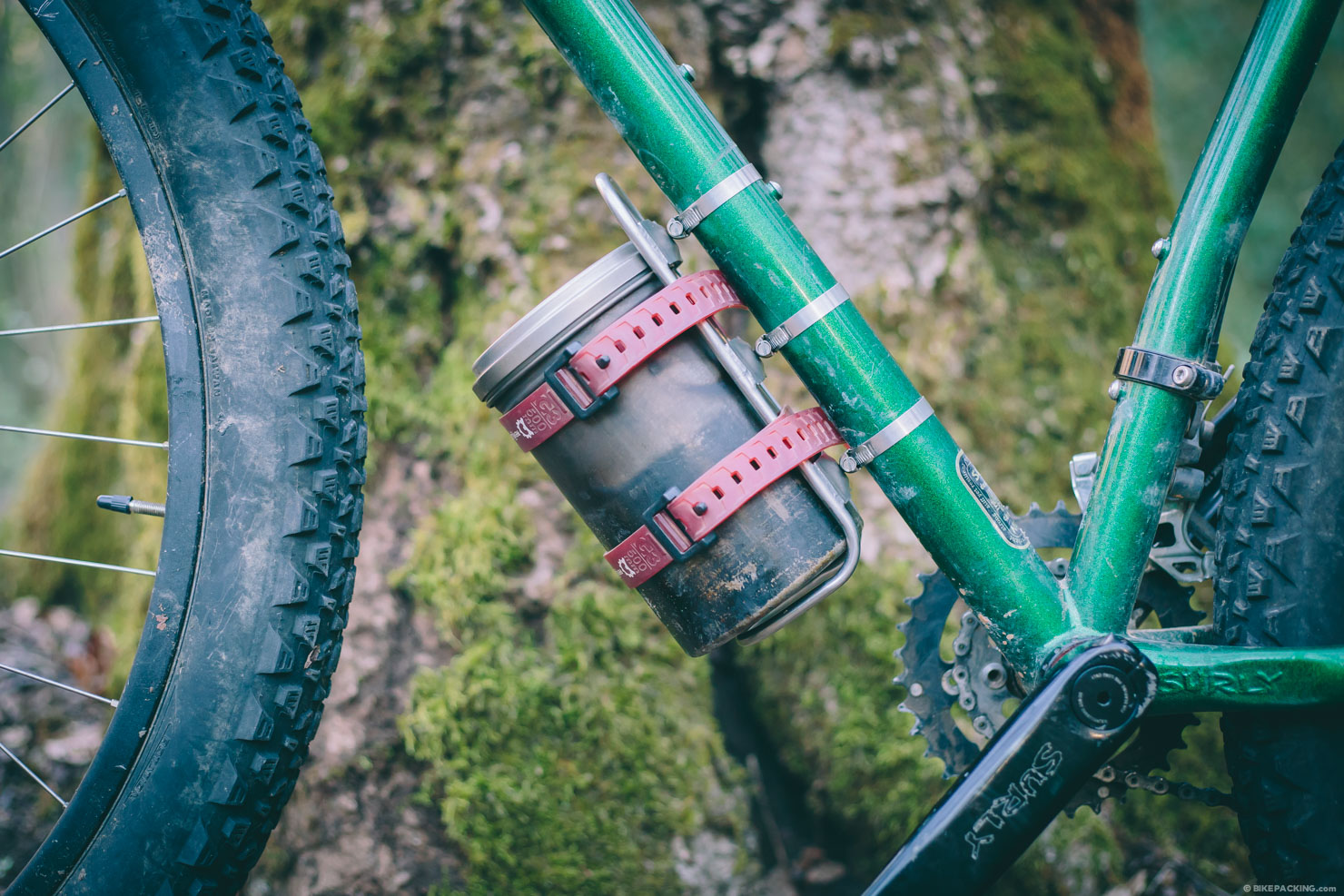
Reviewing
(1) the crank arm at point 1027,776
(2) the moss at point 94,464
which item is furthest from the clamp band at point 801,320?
(2) the moss at point 94,464

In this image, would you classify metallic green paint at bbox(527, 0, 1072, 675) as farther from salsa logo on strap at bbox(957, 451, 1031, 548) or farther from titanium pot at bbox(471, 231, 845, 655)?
titanium pot at bbox(471, 231, 845, 655)

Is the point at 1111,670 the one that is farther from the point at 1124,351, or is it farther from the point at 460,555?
the point at 460,555

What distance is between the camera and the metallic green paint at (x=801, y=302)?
992mm

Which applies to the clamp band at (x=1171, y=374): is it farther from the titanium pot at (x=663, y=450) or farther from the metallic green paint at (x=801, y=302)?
the titanium pot at (x=663, y=450)

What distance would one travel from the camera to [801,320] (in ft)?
3.27

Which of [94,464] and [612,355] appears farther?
[94,464]

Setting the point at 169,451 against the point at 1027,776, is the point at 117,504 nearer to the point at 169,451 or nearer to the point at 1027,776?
the point at 169,451

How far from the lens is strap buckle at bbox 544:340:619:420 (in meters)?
0.95

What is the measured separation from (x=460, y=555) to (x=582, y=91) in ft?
3.32

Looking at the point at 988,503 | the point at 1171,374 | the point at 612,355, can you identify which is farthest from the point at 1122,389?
the point at 612,355

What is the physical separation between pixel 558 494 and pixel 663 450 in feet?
2.11

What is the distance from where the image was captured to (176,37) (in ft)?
3.09

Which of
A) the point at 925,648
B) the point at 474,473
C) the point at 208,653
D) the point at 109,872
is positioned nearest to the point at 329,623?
the point at 208,653

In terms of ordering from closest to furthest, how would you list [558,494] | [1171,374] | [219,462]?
[219,462] < [1171,374] < [558,494]
